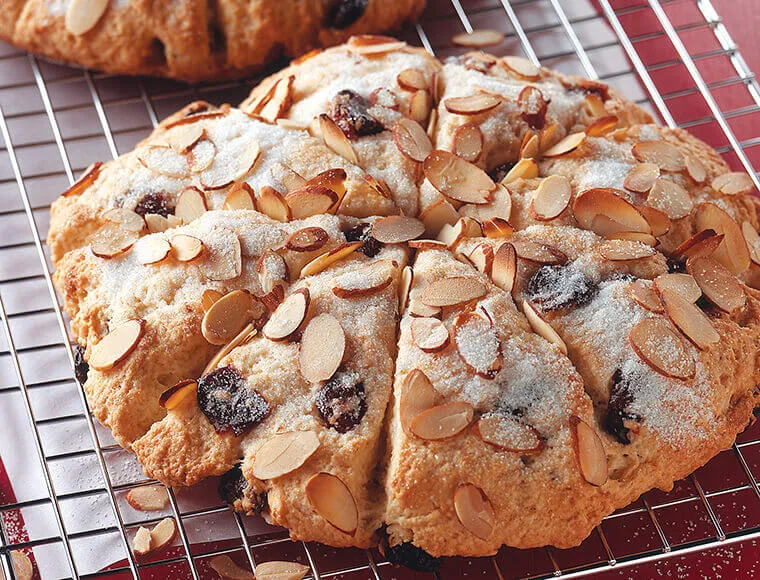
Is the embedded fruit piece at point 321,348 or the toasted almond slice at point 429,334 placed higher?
the toasted almond slice at point 429,334

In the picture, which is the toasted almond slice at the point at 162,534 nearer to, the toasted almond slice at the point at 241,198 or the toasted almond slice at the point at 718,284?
the toasted almond slice at the point at 241,198

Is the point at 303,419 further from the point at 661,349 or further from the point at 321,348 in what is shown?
the point at 661,349

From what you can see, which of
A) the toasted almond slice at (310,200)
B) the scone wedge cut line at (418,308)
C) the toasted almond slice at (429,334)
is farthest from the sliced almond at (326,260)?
the toasted almond slice at (429,334)

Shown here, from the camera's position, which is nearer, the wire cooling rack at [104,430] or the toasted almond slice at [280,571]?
the toasted almond slice at [280,571]

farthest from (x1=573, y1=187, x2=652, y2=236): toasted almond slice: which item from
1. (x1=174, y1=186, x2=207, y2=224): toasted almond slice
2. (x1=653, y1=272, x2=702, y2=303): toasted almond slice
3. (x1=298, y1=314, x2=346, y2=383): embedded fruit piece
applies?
(x1=174, y1=186, x2=207, y2=224): toasted almond slice

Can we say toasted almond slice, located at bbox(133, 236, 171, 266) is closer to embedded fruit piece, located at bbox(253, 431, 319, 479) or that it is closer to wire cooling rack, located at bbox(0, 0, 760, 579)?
wire cooling rack, located at bbox(0, 0, 760, 579)
